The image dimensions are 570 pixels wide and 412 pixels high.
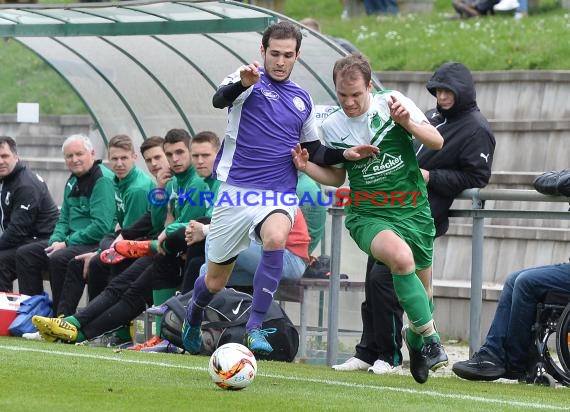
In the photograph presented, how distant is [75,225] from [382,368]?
4.64 meters

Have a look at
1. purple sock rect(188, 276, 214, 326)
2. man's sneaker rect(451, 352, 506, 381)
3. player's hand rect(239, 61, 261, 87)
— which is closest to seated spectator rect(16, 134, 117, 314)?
purple sock rect(188, 276, 214, 326)

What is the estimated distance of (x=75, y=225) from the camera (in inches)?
555

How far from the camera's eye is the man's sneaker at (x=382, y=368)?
1051 centimetres

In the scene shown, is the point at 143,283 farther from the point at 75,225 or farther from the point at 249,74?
the point at 249,74

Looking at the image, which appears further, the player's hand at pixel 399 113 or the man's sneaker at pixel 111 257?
the man's sneaker at pixel 111 257

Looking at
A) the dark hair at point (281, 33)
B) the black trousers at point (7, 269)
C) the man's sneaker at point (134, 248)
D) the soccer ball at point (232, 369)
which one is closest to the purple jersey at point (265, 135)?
the dark hair at point (281, 33)

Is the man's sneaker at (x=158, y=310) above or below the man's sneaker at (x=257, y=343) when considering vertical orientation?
below

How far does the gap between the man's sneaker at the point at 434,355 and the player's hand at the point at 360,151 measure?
127 centimetres

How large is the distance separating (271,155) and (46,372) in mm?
2159

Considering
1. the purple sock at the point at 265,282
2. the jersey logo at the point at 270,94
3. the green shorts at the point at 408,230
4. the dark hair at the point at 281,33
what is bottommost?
the purple sock at the point at 265,282

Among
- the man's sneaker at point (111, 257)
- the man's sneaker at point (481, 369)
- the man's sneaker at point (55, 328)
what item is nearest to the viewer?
the man's sneaker at point (481, 369)

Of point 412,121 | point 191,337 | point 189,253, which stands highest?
point 412,121

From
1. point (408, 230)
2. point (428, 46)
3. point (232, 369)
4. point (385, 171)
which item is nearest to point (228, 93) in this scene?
point (385, 171)

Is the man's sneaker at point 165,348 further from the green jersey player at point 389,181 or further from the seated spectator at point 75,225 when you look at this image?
the green jersey player at point 389,181
